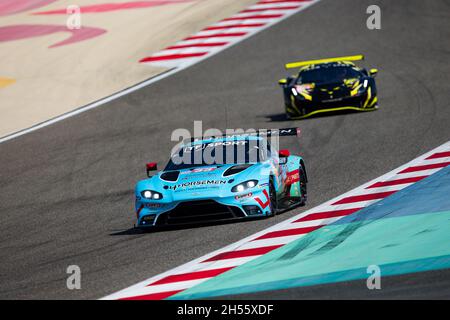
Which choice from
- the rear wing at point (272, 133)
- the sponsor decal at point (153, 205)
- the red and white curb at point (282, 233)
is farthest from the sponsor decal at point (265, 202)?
the sponsor decal at point (153, 205)

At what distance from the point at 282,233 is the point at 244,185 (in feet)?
3.62

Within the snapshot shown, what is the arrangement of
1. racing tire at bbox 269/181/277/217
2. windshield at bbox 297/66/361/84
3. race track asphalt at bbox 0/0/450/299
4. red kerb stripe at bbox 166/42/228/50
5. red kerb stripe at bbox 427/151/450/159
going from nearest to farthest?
race track asphalt at bbox 0/0/450/299
racing tire at bbox 269/181/277/217
red kerb stripe at bbox 427/151/450/159
windshield at bbox 297/66/361/84
red kerb stripe at bbox 166/42/228/50

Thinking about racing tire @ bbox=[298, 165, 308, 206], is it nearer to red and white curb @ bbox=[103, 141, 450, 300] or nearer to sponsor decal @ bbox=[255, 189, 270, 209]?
red and white curb @ bbox=[103, 141, 450, 300]

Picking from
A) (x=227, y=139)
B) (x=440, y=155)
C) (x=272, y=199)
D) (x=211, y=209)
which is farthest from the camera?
(x=440, y=155)

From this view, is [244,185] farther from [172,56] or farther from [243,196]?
[172,56]

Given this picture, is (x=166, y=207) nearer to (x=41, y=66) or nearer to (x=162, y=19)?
(x=41, y=66)

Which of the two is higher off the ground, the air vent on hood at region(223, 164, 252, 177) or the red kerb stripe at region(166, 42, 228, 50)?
the red kerb stripe at region(166, 42, 228, 50)

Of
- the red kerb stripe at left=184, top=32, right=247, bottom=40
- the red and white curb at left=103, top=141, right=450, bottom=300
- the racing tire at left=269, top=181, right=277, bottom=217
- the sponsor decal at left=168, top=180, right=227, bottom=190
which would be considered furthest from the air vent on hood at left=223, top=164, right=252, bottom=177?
the red kerb stripe at left=184, top=32, right=247, bottom=40

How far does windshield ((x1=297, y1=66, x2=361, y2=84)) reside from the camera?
2064 cm

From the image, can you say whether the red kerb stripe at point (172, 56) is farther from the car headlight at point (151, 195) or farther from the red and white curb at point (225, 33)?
the car headlight at point (151, 195)

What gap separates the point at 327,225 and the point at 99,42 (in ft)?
59.8

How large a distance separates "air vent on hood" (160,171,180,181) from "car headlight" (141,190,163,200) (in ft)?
1.13

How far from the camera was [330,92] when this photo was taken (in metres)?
20.3

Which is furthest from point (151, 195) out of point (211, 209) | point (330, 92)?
point (330, 92)
